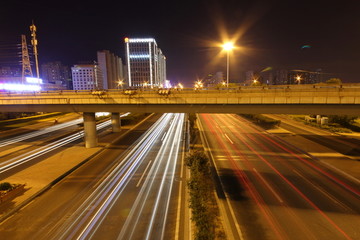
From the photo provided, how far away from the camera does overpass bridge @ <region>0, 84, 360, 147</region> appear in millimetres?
17844

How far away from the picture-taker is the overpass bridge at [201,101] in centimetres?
1784

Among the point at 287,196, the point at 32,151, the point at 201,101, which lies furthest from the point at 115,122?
the point at 287,196

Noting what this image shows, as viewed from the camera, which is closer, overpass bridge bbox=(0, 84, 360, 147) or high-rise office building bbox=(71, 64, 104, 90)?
overpass bridge bbox=(0, 84, 360, 147)

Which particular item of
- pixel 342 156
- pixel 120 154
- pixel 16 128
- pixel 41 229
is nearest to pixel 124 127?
pixel 120 154

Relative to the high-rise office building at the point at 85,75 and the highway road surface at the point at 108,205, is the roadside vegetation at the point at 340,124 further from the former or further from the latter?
the high-rise office building at the point at 85,75

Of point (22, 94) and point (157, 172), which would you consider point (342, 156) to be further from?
point (22, 94)

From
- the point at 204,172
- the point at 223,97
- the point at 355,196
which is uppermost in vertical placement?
the point at 223,97

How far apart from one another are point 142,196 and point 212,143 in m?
17.2

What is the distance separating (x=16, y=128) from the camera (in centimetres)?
4088

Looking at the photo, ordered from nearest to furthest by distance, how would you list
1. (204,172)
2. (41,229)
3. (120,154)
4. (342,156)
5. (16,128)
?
(41,229) → (204,172) → (342,156) → (120,154) → (16,128)

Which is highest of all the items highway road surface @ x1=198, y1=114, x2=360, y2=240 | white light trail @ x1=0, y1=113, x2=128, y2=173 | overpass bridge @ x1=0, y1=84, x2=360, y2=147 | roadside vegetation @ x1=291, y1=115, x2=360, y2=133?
overpass bridge @ x1=0, y1=84, x2=360, y2=147

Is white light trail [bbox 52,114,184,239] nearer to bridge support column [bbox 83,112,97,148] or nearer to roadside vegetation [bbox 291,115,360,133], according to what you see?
bridge support column [bbox 83,112,97,148]

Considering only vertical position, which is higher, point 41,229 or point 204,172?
point 204,172

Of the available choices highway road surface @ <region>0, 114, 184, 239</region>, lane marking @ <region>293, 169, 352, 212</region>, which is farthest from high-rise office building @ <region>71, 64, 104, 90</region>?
lane marking @ <region>293, 169, 352, 212</region>
